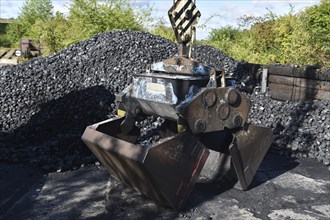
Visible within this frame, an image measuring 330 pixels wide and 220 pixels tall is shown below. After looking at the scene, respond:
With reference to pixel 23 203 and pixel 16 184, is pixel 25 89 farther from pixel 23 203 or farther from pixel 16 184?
pixel 23 203

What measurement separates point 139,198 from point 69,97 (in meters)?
3.07

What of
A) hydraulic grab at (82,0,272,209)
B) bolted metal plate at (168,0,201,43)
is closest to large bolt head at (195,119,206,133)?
hydraulic grab at (82,0,272,209)

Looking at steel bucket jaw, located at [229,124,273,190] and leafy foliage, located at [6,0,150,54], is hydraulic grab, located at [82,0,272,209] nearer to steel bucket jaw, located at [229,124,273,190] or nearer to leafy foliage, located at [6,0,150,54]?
steel bucket jaw, located at [229,124,273,190]

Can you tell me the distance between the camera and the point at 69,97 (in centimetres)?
634

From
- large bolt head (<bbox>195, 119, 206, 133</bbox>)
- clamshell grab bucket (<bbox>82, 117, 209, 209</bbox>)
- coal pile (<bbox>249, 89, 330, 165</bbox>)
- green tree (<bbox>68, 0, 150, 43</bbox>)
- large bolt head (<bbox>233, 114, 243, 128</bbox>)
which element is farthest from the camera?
green tree (<bbox>68, 0, 150, 43</bbox>)

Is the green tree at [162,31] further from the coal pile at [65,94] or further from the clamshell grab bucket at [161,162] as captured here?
the clamshell grab bucket at [161,162]

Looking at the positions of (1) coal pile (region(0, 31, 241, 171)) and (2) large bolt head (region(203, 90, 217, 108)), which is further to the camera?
(1) coal pile (region(0, 31, 241, 171))

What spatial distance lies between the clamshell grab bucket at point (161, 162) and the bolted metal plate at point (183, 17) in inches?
44.3

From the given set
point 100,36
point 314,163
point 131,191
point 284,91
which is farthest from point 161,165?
point 100,36

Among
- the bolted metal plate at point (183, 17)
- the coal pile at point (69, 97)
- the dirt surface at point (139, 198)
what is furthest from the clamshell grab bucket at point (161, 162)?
the coal pile at point (69, 97)

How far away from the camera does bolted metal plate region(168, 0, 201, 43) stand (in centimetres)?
382

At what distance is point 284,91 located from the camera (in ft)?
25.4

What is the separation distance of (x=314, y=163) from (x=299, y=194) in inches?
47.7

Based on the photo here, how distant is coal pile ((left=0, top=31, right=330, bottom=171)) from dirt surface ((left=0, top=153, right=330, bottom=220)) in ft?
1.36
